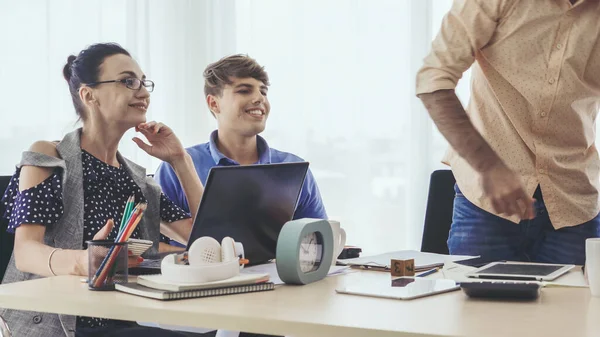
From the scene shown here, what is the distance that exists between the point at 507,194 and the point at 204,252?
0.61 meters

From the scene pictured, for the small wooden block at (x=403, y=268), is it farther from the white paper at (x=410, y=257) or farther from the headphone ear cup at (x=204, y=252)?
the headphone ear cup at (x=204, y=252)

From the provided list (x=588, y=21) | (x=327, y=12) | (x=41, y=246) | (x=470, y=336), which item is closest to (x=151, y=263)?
(x=41, y=246)

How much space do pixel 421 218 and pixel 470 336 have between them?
2.12m

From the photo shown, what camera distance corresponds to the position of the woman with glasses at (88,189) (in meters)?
1.66

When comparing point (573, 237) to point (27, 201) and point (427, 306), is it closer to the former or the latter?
point (427, 306)

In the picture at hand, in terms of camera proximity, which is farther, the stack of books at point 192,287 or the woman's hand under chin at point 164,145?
the woman's hand under chin at point 164,145

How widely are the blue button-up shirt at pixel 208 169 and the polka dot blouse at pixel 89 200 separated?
298mm

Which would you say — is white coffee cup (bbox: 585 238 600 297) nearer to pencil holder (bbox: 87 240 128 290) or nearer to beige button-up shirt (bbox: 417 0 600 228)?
beige button-up shirt (bbox: 417 0 600 228)

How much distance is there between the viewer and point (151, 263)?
5.15 ft

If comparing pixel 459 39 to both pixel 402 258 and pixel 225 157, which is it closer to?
pixel 402 258

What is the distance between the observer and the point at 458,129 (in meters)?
1.69

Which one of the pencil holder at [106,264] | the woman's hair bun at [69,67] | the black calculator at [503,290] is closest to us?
the black calculator at [503,290]

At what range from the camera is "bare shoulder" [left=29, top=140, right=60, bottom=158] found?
6.00ft

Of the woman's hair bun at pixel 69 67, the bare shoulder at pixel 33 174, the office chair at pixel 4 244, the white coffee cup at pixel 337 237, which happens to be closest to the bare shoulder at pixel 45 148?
the bare shoulder at pixel 33 174
